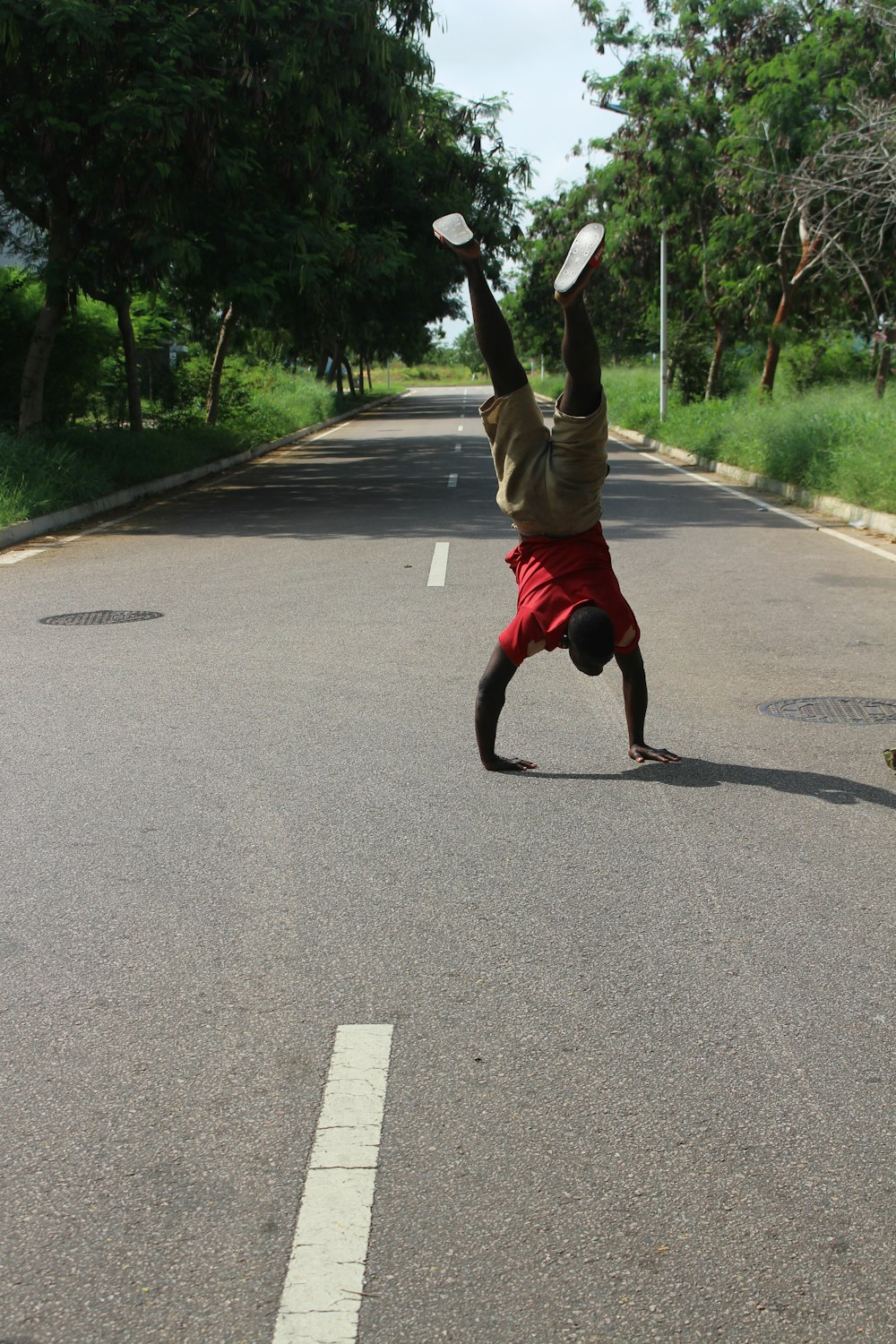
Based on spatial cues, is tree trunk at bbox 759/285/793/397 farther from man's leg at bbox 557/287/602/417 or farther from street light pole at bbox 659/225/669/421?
man's leg at bbox 557/287/602/417

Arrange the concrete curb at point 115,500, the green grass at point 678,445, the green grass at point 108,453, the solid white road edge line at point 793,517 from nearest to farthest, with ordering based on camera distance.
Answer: the solid white road edge line at point 793,517 < the concrete curb at point 115,500 < the green grass at point 108,453 < the green grass at point 678,445

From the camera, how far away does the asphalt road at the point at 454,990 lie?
8.93 feet

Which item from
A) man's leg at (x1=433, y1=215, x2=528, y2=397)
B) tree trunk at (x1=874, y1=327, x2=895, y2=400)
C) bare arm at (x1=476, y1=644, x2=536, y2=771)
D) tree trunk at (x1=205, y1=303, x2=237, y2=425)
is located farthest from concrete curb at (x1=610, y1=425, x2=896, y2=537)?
man's leg at (x1=433, y1=215, x2=528, y2=397)

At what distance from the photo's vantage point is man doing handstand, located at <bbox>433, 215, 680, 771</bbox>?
5512 mm

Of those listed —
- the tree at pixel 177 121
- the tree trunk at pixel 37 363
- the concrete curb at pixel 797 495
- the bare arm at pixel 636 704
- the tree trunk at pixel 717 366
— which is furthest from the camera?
the tree trunk at pixel 717 366

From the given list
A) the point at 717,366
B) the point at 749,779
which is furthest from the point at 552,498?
the point at 717,366

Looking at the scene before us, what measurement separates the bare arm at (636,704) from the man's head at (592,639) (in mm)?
672

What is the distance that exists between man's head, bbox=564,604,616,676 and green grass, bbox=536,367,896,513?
440 inches

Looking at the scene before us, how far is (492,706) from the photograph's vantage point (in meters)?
6.21

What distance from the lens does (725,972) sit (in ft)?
13.5

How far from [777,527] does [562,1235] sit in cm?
1416

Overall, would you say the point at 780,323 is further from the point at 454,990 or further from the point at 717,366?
the point at 454,990

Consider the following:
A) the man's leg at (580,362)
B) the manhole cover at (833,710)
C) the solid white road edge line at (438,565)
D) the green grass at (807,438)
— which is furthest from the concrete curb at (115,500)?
the man's leg at (580,362)

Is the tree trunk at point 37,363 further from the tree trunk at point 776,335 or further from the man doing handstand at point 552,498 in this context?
the man doing handstand at point 552,498
